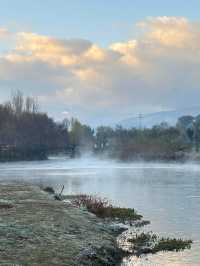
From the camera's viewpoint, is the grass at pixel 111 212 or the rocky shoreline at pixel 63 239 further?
the grass at pixel 111 212

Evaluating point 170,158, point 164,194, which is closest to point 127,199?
point 164,194

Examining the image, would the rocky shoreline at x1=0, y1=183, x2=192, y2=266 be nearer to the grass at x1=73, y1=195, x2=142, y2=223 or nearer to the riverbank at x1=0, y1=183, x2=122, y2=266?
the riverbank at x1=0, y1=183, x2=122, y2=266

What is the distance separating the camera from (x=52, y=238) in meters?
24.0

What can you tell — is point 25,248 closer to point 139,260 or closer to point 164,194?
point 139,260

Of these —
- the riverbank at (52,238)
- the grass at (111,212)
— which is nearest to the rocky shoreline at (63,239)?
the riverbank at (52,238)

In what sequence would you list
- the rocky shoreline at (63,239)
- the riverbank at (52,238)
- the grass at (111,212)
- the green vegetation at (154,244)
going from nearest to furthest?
the riverbank at (52,238) < the rocky shoreline at (63,239) < the green vegetation at (154,244) < the grass at (111,212)

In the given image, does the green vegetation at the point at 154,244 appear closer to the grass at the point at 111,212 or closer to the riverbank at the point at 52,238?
the riverbank at the point at 52,238

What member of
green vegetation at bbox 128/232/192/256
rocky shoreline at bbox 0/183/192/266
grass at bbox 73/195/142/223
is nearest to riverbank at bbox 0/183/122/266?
rocky shoreline at bbox 0/183/192/266

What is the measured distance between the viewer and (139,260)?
24.3 m

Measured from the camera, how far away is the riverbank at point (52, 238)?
20.5m

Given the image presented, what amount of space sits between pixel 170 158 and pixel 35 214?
166 m

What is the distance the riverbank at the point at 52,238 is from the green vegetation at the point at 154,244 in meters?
1.28

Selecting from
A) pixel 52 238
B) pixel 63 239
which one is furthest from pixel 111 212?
pixel 52 238

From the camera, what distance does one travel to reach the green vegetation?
26.4 m
